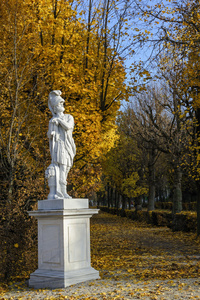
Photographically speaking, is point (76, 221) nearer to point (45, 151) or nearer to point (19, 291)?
point (19, 291)

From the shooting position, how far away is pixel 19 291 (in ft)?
24.2

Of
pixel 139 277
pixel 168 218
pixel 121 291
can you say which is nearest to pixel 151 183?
pixel 168 218

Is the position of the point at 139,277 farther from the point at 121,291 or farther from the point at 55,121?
the point at 55,121

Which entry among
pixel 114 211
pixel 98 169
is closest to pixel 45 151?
pixel 98 169

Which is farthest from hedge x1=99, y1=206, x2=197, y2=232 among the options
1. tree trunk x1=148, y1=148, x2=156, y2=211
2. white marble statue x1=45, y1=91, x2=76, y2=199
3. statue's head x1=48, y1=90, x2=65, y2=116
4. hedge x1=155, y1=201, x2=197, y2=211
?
statue's head x1=48, y1=90, x2=65, y2=116

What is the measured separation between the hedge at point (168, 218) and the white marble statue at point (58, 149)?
Result: 10.6m

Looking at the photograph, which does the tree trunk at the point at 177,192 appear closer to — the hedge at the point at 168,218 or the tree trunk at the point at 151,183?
the hedge at the point at 168,218

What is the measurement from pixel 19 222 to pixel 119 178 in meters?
23.9

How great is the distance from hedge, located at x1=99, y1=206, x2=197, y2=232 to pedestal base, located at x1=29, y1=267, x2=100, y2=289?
1041cm

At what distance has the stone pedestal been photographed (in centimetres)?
748

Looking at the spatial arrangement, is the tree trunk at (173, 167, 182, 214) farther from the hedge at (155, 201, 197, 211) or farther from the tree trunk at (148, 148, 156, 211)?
the hedge at (155, 201, 197, 211)

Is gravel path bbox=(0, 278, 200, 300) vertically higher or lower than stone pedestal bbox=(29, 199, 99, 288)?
lower

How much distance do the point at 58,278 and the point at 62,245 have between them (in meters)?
0.63

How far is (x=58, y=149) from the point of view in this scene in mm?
8156
